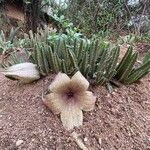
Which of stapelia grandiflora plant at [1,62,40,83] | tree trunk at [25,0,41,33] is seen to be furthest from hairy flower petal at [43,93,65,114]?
tree trunk at [25,0,41,33]

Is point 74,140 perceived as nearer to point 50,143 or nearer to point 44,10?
point 50,143

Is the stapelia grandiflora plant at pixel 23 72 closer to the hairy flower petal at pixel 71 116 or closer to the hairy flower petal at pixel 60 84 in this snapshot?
the hairy flower petal at pixel 60 84

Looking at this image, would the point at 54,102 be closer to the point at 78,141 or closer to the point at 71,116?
the point at 71,116

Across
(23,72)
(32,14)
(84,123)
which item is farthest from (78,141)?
(32,14)

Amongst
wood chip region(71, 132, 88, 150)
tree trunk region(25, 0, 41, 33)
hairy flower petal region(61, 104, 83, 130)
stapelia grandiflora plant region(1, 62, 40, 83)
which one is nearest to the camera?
wood chip region(71, 132, 88, 150)

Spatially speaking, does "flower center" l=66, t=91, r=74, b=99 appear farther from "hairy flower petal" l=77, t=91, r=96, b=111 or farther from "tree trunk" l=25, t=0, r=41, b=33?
"tree trunk" l=25, t=0, r=41, b=33

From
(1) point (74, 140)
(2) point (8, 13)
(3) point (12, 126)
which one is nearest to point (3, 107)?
→ (3) point (12, 126)
